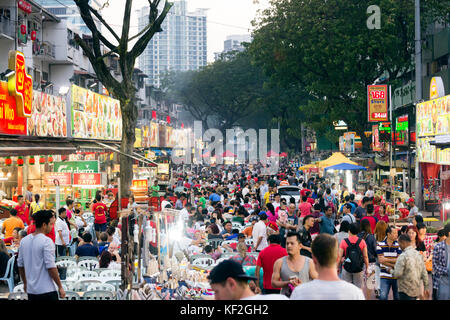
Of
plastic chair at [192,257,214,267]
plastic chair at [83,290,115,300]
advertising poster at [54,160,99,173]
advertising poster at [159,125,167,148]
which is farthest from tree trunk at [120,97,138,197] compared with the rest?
advertising poster at [159,125,167,148]

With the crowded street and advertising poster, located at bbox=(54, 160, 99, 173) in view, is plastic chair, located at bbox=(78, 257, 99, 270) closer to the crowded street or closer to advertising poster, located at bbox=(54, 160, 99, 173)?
the crowded street

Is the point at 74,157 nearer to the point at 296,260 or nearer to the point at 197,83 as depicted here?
the point at 296,260

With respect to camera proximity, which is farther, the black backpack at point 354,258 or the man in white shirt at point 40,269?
the black backpack at point 354,258

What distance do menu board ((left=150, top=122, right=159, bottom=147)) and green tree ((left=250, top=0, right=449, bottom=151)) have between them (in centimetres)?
1508

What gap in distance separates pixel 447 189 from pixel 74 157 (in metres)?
18.5

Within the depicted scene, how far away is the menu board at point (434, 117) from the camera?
819 inches

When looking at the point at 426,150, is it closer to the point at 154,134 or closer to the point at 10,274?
the point at 10,274

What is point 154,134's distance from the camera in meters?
52.9

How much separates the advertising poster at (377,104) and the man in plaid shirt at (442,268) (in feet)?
72.3

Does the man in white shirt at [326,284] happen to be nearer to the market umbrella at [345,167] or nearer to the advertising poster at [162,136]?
the market umbrella at [345,167]

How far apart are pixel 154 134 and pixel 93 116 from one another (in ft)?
89.0

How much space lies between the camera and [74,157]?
3158 centimetres

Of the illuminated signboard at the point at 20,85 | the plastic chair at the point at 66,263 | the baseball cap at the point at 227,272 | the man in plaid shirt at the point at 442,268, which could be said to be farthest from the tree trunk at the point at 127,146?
the baseball cap at the point at 227,272
